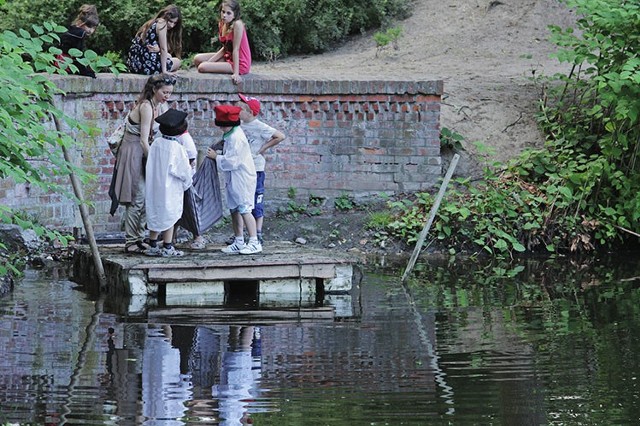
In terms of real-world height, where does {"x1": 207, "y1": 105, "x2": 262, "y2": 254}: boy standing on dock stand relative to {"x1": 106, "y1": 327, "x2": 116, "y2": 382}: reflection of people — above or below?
above

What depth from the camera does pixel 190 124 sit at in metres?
16.3

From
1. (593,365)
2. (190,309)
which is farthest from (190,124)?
(593,365)

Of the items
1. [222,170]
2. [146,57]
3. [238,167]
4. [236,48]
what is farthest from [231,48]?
[238,167]

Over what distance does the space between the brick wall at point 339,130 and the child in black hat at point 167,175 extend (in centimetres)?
322

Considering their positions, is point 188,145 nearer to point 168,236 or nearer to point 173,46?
point 168,236

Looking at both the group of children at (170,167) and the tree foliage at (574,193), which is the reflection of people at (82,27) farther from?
the tree foliage at (574,193)

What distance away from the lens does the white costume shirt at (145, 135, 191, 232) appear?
42.4 ft

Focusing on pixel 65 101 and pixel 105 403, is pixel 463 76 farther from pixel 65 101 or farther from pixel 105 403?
pixel 105 403

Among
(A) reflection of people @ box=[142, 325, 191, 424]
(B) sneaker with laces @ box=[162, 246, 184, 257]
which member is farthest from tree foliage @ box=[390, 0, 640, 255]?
(A) reflection of people @ box=[142, 325, 191, 424]

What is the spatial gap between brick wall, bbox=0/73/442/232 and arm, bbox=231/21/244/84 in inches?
4.9

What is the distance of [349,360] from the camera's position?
1027cm

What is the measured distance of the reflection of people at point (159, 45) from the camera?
1595 cm

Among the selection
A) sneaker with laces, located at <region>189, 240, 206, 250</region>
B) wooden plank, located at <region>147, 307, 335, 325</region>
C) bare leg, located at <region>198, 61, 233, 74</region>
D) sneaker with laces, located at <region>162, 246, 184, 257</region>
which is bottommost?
wooden plank, located at <region>147, 307, 335, 325</region>

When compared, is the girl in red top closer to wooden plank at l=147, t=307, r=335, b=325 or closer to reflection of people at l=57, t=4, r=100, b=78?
reflection of people at l=57, t=4, r=100, b=78
